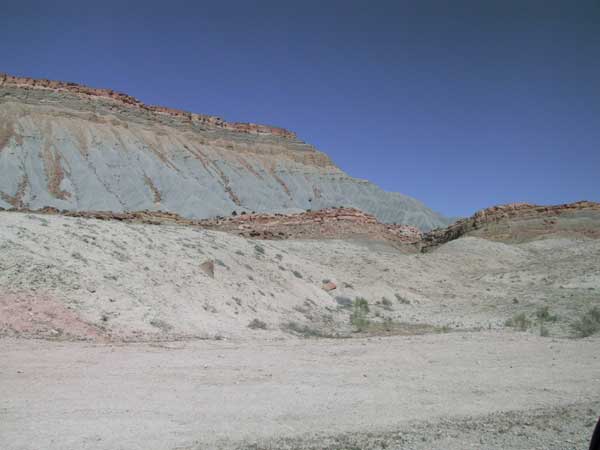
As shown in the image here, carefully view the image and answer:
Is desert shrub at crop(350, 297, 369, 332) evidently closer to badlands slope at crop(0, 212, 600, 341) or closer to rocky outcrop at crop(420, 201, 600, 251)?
badlands slope at crop(0, 212, 600, 341)

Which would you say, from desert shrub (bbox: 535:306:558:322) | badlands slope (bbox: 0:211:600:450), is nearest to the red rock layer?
badlands slope (bbox: 0:211:600:450)

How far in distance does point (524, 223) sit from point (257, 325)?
4149 cm

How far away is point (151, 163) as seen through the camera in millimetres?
72188

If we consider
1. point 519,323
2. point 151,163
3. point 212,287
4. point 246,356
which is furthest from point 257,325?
point 151,163

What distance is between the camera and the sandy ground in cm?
554

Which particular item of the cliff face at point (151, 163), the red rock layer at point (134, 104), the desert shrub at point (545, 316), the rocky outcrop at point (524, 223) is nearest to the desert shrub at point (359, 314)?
the desert shrub at point (545, 316)

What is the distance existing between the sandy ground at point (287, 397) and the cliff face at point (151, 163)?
46.1 meters

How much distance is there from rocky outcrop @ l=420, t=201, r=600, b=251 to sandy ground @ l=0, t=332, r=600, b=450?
122 feet

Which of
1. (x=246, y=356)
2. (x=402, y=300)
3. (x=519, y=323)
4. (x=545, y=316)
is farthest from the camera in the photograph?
(x=402, y=300)

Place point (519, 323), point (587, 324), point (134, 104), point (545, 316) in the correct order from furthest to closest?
point (134, 104)
point (545, 316)
point (519, 323)
point (587, 324)

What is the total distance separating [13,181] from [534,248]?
54210 millimetres

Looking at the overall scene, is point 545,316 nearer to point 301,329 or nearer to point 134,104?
point 301,329

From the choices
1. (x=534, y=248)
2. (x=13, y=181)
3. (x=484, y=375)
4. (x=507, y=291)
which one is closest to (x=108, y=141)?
(x=13, y=181)

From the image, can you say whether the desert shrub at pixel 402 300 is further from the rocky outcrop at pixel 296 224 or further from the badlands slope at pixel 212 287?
the rocky outcrop at pixel 296 224
